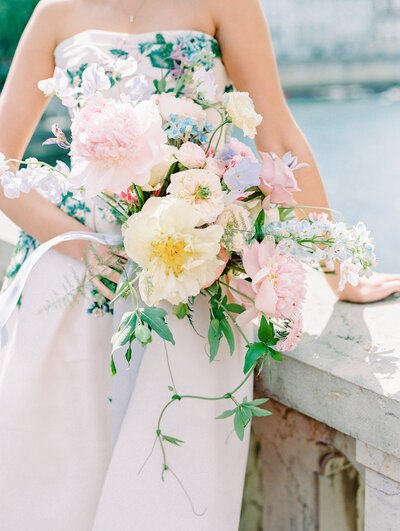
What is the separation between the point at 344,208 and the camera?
24.9 feet

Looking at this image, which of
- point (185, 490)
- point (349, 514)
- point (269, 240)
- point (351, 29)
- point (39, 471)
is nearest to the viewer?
point (269, 240)

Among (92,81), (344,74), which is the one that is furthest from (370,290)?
(344,74)

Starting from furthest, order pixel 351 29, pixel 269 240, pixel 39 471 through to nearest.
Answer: pixel 351 29, pixel 39 471, pixel 269 240

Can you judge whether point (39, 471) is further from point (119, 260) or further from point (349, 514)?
point (349, 514)

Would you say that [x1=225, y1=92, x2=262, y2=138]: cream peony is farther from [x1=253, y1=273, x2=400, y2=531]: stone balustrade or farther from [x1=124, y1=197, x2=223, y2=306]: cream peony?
[x1=253, y1=273, x2=400, y2=531]: stone balustrade

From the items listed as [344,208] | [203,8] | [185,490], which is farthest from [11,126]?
[344,208]

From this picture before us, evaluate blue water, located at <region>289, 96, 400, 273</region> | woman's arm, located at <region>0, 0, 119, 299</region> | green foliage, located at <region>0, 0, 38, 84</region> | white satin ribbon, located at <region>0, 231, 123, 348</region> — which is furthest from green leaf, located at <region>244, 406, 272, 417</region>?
green foliage, located at <region>0, 0, 38, 84</region>

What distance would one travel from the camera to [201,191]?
2.32ft

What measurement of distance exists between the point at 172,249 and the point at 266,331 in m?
0.19

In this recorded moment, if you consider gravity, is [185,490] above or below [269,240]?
below

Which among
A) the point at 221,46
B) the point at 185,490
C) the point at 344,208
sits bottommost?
the point at 185,490

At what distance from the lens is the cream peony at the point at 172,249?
0.66 m

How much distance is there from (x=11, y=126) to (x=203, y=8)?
1.59 ft

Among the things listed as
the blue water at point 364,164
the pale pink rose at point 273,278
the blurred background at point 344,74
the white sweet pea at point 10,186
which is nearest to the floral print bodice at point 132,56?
the white sweet pea at point 10,186
